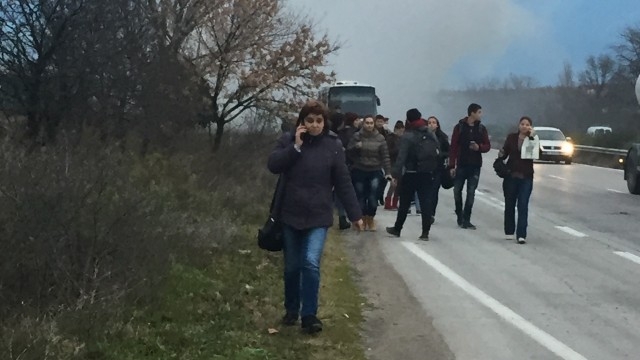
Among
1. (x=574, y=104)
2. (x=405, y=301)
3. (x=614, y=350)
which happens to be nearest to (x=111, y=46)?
(x=405, y=301)

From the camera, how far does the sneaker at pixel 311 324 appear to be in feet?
23.2

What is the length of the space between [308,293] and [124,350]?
1637 mm

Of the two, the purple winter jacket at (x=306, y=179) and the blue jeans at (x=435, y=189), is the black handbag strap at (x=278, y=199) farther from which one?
the blue jeans at (x=435, y=189)

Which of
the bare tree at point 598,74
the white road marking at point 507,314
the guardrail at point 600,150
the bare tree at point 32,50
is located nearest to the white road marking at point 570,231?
the white road marking at point 507,314

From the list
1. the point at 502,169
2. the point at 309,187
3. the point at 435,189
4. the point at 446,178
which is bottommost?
the point at 435,189

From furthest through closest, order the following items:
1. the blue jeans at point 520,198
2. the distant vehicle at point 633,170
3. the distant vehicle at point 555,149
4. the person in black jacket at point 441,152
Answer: the distant vehicle at point 555,149 → the distant vehicle at point 633,170 → the person in black jacket at point 441,152 → the blue jeans at point 520,198

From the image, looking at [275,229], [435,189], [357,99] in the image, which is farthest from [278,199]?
[357,99]

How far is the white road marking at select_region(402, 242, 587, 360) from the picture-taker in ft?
23.0

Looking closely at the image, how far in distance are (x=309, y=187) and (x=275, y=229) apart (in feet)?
1.48

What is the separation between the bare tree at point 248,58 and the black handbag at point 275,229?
1979 cm

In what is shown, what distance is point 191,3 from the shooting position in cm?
2681

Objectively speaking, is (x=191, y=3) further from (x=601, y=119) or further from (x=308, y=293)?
(x=601, y=119)

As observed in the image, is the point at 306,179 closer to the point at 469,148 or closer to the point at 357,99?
the point at 469,148

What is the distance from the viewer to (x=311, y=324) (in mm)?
7086
